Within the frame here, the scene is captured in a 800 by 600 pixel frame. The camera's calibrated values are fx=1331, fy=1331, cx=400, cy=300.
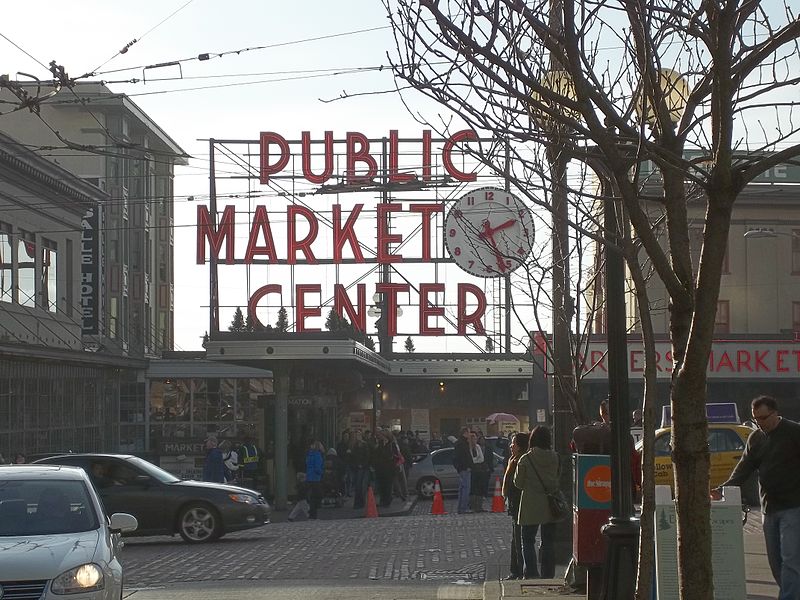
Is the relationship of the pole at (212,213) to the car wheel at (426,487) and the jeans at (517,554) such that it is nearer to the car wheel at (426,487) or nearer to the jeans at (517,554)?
the car wheel at (426,487)

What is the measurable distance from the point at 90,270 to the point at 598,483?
3023cm

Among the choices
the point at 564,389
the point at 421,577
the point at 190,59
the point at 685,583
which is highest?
the point at 190,59

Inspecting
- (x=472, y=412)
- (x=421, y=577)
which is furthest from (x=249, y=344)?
(x=472, y=412)

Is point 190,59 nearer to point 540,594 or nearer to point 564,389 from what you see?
point 564,389

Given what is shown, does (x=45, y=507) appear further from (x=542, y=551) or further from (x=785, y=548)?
(x=785, y=548)

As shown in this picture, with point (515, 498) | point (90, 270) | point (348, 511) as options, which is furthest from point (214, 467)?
point (515, 498)

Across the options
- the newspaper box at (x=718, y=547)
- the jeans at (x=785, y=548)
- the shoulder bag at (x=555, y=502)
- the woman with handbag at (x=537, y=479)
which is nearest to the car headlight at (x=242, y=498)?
the woman with handbag at (x=537, y=479)

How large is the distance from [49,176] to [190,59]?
53.5 ft

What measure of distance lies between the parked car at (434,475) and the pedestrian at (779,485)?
24254mm

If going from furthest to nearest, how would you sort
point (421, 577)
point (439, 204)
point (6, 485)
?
point (439, 204) → point (421, 577) → point (6, 485)

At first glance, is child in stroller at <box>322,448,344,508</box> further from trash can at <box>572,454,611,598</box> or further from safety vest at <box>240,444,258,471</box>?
trash can at <box>572,454,611,598</box>

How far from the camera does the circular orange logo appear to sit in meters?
11.2

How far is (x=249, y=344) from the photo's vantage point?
2964 cm

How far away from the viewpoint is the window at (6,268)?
1313 inches
